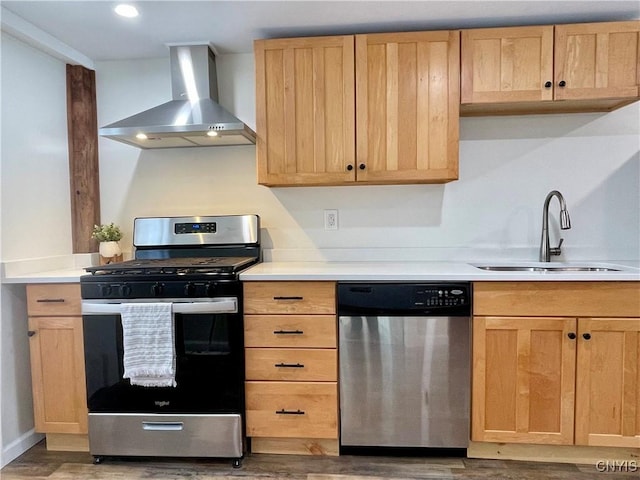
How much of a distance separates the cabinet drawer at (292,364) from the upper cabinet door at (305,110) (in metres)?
0.87

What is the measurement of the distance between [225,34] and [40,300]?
1661mm

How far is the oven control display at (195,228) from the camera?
2197 mm

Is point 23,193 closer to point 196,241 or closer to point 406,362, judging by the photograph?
point 196,241

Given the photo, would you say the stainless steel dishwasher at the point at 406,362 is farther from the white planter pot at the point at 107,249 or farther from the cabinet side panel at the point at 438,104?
the white planter pot at the point at 107,249

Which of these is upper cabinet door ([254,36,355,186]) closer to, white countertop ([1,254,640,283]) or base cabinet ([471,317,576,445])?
white countertop ([1,254,640,283])

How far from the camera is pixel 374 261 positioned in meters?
2.20

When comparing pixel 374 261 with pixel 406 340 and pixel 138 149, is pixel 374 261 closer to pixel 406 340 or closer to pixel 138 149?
pixel 406 340

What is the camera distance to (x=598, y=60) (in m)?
1.77

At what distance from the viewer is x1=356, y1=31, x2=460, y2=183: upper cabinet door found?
1.84 metres

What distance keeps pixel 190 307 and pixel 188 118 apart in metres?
0.98

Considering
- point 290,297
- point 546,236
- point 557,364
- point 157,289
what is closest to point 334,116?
point 290,297

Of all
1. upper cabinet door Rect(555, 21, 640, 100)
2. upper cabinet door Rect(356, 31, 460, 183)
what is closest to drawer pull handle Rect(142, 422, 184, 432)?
upper cabinet door Rect(356, 31, 460, 183)

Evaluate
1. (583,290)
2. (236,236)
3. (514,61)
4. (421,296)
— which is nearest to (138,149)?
(236,236)

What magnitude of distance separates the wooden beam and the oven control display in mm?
561
